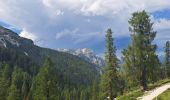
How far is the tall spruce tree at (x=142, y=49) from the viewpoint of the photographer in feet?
229

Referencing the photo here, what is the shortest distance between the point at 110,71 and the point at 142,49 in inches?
410

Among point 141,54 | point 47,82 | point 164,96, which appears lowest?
point 164,96

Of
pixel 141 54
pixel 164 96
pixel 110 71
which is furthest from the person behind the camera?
pixel 110 71

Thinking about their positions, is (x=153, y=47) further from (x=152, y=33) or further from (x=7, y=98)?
(x=7, y=98)

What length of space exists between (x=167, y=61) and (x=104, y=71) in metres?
73.1

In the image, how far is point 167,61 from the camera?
5763 inches

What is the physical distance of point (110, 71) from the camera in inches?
3059

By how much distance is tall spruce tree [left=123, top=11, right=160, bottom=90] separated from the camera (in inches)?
2749

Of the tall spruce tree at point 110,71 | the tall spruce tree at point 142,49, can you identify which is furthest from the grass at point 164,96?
the tall spruce tree at point 110,71

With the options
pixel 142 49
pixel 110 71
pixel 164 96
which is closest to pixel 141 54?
pixel 142 49

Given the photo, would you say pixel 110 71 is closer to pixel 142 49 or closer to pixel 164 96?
pixel 142 49

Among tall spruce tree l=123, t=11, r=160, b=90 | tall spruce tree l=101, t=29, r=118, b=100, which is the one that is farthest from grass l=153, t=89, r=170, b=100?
tall spruce tree l=101, t=29, r=118, b=100

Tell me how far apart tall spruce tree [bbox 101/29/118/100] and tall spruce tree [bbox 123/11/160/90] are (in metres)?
6.53

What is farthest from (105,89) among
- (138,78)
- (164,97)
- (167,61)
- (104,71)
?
(167,61)
